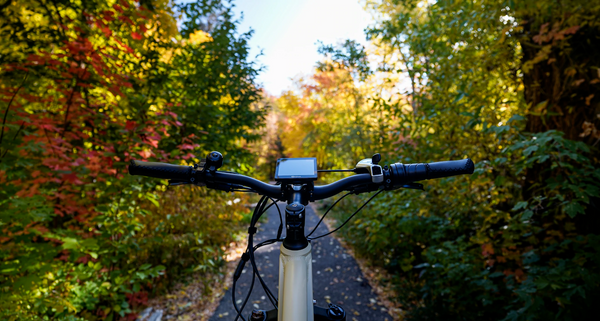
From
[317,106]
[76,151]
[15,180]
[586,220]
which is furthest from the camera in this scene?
[317,106]

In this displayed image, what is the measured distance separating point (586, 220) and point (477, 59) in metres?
1.73

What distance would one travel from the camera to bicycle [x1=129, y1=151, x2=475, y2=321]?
84 cm

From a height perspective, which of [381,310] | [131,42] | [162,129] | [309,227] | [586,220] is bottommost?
[381,310]

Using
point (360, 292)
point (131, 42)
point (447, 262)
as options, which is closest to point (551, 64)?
point (447, 262)

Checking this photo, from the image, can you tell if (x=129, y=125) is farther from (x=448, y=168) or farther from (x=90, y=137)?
(x=448, y=168)

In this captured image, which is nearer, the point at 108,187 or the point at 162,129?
the point at 108,187

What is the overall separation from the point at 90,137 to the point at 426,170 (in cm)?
327

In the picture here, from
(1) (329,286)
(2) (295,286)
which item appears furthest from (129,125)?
(1) (329,286)

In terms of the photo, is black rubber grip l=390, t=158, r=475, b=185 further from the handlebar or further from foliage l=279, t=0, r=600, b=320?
foliage l=279, t=0, r=600, b=320

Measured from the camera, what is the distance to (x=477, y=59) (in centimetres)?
255

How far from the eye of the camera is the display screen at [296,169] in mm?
931

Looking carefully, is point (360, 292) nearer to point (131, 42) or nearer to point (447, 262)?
point (447, 262)

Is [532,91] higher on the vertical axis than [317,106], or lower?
lower

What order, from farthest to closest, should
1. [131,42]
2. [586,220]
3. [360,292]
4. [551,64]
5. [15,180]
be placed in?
[360,292] → [131,42] → [551,64] → [586,220] → [15,180]
